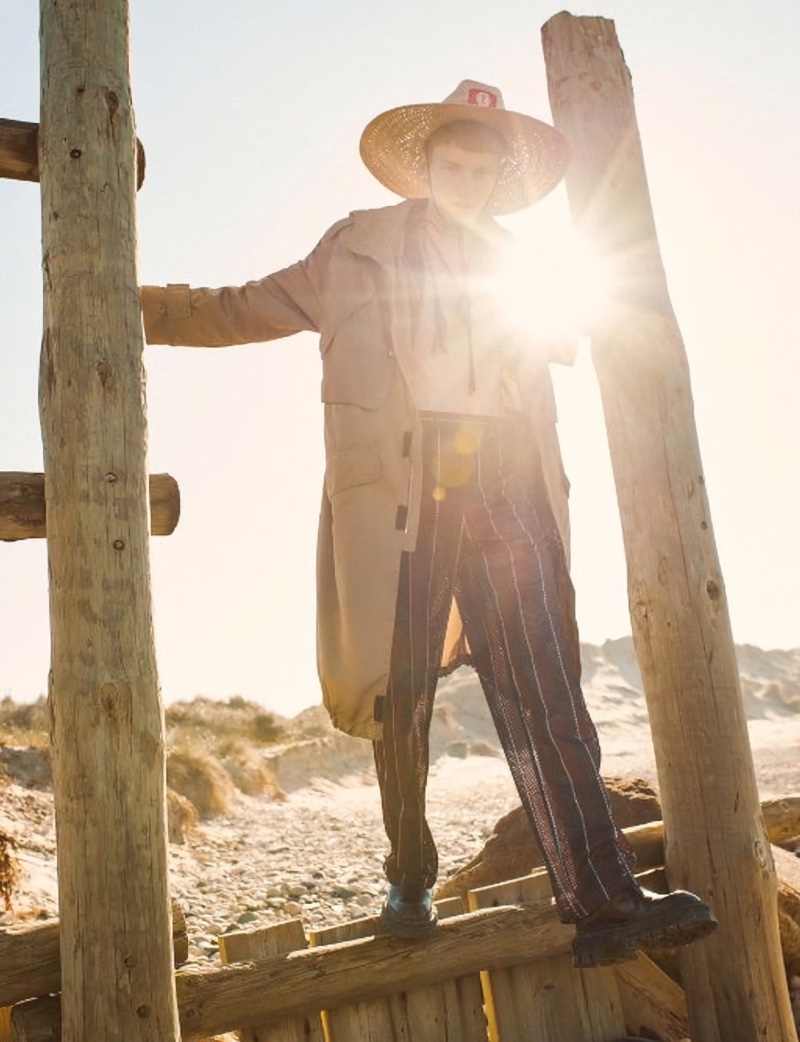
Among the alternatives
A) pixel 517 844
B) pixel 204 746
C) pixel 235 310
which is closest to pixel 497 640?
pixel 235 310

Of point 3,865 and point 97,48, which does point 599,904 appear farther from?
point 3,865

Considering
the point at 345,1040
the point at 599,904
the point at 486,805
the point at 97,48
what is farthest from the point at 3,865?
the point at 486,805

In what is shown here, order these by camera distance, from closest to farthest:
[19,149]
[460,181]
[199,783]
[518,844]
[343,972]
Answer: [19,149], [343,972], [460,181], [518,844], [199,783]

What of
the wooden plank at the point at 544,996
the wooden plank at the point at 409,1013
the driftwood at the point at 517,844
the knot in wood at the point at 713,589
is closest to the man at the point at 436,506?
the wooden plank at the point at 409,1013

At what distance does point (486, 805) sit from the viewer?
1564 cm

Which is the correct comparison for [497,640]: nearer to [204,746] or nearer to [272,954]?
[272,954]

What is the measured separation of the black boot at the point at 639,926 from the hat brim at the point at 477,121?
2.50 meters

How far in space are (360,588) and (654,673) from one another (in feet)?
4.27

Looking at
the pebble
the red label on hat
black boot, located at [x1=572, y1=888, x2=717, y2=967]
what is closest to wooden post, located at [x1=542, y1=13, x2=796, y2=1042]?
the red label on hat

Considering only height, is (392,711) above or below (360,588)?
below

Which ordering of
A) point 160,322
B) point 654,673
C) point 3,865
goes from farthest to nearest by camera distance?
point 3,865, point 654,673, point 160,322

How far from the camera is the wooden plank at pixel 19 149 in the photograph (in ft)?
10.4

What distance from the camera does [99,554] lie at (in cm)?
281

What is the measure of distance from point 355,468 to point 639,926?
1.59m
